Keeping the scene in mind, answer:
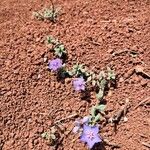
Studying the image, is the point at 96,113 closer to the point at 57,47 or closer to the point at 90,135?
the point at 90,135

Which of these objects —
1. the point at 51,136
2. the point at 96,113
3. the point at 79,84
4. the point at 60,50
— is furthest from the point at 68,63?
the point at 51,136

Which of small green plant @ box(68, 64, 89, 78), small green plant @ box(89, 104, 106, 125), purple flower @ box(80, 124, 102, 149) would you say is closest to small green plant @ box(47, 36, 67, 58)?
small green plant @ box(68, 64, 89, 78)

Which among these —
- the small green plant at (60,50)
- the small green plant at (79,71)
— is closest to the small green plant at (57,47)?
the small green plant at (60,50)

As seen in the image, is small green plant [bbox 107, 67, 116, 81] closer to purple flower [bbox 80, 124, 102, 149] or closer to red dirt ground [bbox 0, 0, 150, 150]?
red dirt ground [bbox 0, 0, 150, 150]

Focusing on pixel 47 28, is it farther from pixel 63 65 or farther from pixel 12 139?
pixel 12 139

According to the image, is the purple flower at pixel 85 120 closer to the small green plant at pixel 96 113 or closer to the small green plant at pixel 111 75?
the small green plant at pixel 96 113
